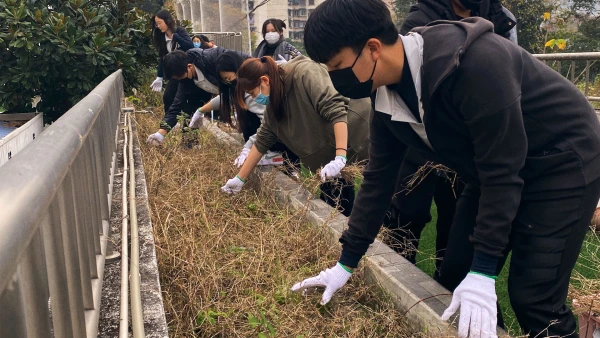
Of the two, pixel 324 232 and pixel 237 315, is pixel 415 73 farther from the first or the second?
pixel 324 232

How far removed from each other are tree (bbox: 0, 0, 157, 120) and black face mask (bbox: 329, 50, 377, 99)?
5058 mm

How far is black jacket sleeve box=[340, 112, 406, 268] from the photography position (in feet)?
6.87

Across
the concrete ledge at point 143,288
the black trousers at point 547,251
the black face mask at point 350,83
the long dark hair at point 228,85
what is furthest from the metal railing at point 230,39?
the black trousers at point 547,251

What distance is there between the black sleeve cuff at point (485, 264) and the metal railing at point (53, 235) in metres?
1.13

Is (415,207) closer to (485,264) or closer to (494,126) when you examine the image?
(485,264)

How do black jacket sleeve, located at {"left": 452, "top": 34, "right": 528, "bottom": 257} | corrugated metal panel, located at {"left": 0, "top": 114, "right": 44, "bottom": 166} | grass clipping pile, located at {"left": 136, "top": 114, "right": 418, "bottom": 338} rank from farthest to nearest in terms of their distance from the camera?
corrugated metal panel, located at {"left": 0, "top": 114, "right": 44, "bottom": 166}, grass clipping pile, located at {"left": 136, "top": 114, "right": 418, "bottom": 338}, black jacket sleeve, located at {"left": 452, "top": 34, "right": 528, "bottom": 257}

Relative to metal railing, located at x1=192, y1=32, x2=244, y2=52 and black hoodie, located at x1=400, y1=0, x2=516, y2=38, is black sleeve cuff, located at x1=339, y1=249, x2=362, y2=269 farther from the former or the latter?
metal railing, located at x1=192, y1=32, x2=244, y2=52

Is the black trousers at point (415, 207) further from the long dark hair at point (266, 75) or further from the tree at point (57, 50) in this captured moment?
the tree at point (57, 50)

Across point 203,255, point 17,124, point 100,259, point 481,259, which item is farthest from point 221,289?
point 17,124

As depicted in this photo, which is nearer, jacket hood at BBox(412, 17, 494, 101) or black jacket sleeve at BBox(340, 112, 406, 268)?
jacket hood at BBox(412, 17, 494, 101)

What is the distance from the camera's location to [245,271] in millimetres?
2662

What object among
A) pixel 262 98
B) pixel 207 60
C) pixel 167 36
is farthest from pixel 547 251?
pixel 167 36

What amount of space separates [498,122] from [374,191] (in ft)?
2.43

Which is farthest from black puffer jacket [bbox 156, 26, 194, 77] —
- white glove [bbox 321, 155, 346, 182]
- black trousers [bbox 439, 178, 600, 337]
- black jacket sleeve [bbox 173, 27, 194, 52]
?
black trousers [bbox 439, 178, 600, 337]
